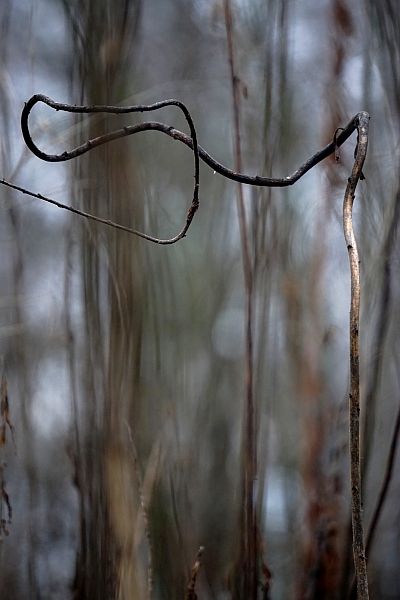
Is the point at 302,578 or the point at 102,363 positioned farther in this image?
the point at 302,578

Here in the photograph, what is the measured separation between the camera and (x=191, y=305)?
1.18 m

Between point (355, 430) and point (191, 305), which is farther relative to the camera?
point (191, 305)

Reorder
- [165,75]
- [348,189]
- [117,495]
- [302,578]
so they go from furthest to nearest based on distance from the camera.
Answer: [165,75]
[302,578]
[117,495]
[348,189]

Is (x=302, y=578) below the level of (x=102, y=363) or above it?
below

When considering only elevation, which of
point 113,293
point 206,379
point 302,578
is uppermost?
point 113,293

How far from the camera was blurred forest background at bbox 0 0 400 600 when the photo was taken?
801 millimetres

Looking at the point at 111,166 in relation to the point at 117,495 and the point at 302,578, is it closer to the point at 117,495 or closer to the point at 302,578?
the point at 117,495

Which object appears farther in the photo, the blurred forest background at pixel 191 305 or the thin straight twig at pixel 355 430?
the blurred forest background at pixel 191 305

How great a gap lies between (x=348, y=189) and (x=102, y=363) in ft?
1.80

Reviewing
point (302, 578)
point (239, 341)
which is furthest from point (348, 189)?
point (239, 341)

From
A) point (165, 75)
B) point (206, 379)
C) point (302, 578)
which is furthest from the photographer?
point (165, 75)

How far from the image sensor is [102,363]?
0.80m

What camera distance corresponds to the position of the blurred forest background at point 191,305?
0.80 meters

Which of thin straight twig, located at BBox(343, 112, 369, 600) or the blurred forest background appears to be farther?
the blurred forest background
